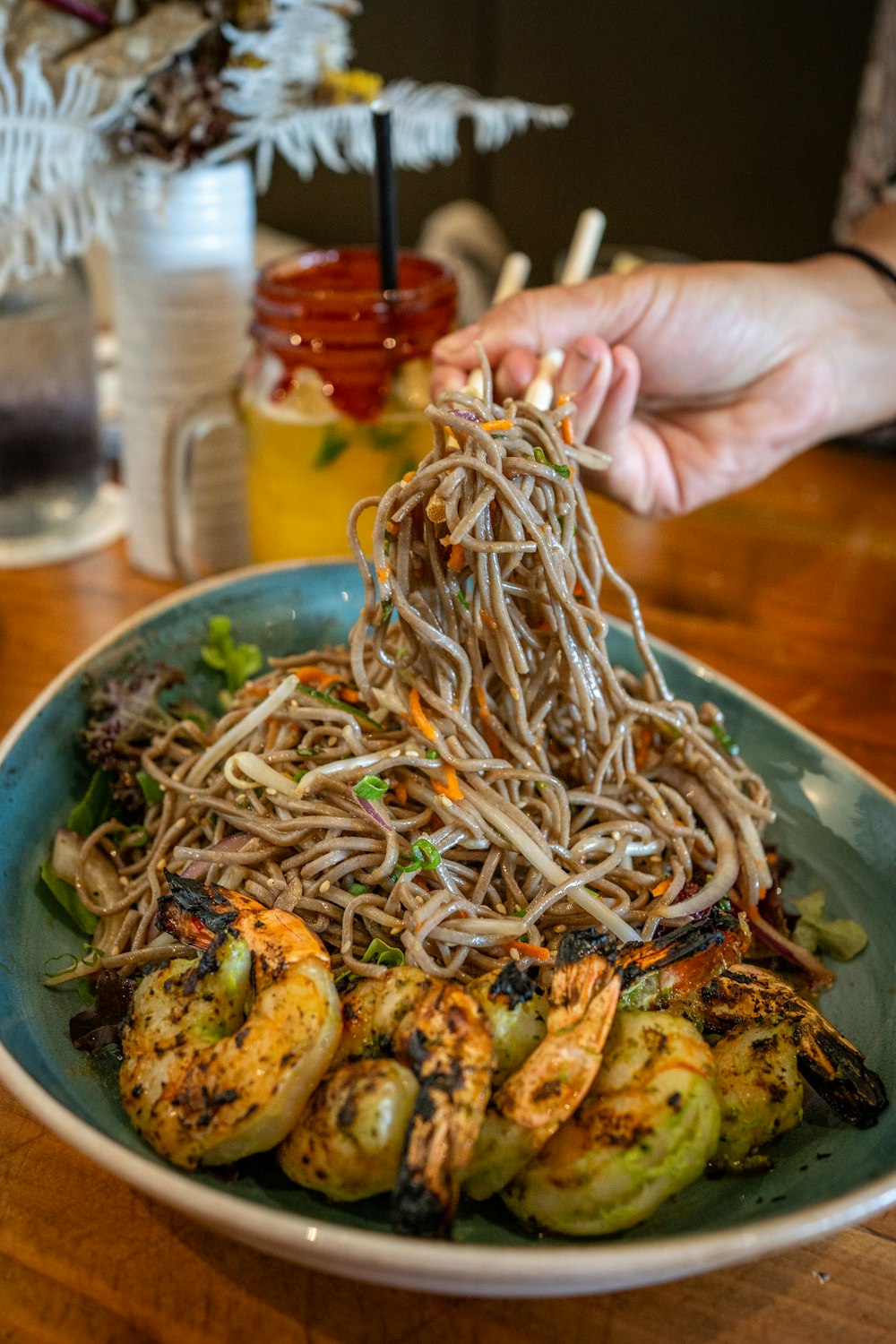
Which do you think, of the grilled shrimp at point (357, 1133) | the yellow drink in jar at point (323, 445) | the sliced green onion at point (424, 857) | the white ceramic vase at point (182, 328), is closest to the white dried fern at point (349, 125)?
the white ceramic vase at point (182, 328)

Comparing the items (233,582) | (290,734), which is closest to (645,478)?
(233,582)

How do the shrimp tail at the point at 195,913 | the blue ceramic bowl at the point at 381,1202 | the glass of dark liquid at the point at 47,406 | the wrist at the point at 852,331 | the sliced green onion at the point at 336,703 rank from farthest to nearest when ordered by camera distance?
1. the glass of dark liquid at the point at 47,406
2. the wrist at the point at 852,331
3. the sliced green onion at the point at 336,703
4. the shrimp tail at the point at 195,913
5. the blue ceramic bowl at the point at 381,1202

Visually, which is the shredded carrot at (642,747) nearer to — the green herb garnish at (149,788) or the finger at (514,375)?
the finger at (514,375)

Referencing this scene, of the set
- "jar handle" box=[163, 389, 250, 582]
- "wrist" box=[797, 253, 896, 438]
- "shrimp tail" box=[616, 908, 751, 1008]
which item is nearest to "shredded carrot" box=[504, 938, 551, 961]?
"shrimp tail" box=[616, 908, 751, 1008]

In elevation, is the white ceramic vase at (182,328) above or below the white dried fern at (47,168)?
below

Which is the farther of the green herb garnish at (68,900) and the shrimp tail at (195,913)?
the green herb garnish at (68,900)

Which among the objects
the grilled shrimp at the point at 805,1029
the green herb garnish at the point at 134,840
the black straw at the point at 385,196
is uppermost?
the black straw at the point at 385,196

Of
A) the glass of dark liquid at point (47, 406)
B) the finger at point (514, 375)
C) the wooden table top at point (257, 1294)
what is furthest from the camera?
the glass of dark liquid at point (47, 406)
